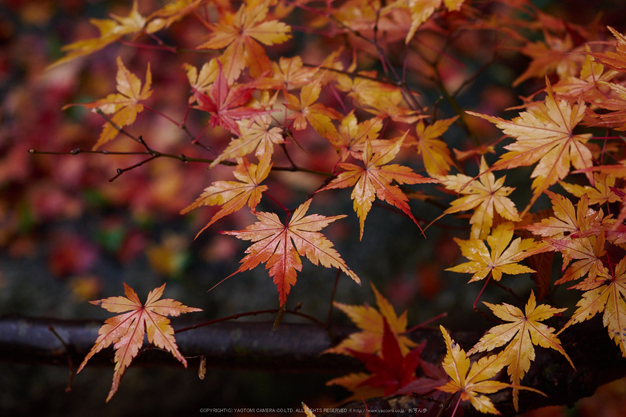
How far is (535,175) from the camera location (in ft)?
1.95

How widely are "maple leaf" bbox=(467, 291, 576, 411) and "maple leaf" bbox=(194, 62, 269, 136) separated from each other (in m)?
0.58

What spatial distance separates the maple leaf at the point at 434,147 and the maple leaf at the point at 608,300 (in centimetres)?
33

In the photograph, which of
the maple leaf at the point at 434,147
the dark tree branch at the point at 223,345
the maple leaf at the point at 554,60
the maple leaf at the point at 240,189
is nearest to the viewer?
the maple leaf at the point at 240,189

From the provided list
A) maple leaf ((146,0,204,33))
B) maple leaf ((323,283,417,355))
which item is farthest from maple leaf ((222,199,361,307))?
maple leaf ((146,0,204,33))

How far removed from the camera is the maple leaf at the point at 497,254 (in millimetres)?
641

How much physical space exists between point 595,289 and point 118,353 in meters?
0.80

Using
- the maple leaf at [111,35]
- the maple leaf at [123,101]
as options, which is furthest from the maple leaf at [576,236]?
the maple leaf at [111,35]

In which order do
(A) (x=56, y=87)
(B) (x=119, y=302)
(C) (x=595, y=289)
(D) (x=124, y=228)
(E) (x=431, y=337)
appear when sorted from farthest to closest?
1. (A) (x=56, y=87)
2. (D) (x=124, y=228)
3. (E) (x=431, y=337)
4. (B) (x=119, y=302)
5. (C) (x=595, y=289)

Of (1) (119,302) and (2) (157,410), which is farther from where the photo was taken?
(2) (157,410)

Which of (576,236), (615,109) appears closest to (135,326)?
(576,236)

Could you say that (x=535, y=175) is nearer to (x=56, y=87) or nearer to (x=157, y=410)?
(x=157, y=410)

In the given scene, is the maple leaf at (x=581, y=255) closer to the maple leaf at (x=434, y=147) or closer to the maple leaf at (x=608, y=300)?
the maple leaf at (x=608, y=300)

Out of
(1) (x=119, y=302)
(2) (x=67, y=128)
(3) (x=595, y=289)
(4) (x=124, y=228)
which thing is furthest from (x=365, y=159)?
(2) (x=67, y=128)

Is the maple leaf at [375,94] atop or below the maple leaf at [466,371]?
atop
